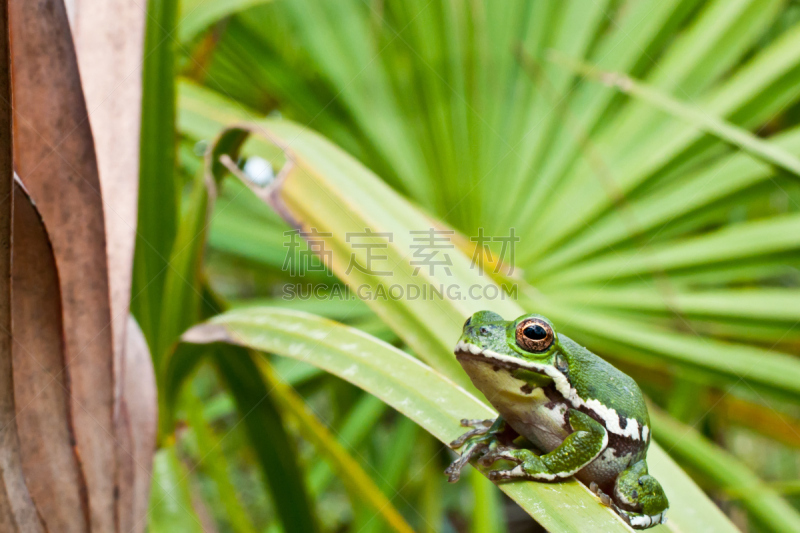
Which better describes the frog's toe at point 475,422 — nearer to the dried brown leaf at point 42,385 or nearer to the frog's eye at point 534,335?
the frog's eye at point 534,335

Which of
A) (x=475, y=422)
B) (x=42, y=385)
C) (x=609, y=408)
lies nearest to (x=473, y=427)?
(x=475, y=422)

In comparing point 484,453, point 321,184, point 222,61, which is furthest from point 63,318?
point 222,61

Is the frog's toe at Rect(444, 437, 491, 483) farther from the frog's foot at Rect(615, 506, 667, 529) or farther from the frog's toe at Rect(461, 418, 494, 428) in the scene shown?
the frog's foot at Rect(615, 506, 667, 529)

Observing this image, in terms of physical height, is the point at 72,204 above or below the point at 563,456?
above

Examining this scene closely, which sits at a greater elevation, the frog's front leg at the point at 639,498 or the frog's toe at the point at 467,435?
the frog's toe at the point at 467,435

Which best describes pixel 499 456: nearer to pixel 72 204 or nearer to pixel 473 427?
pixel 473 427

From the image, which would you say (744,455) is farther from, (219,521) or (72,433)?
(72,433)

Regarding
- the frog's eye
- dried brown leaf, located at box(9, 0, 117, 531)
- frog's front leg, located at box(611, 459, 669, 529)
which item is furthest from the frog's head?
dried brown leaf, located at box(9, 0, 117, 531)

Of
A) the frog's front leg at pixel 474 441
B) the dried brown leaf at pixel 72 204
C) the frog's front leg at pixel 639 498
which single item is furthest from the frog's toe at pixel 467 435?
the dried brown leaf at pixel 72 204
